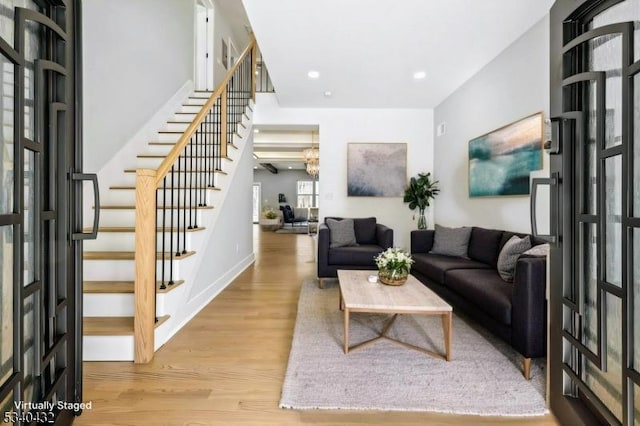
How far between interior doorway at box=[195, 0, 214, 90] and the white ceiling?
2109mm

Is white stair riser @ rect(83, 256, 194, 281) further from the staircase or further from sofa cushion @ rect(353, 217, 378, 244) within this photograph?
sofa cushion @ rect(353, 217, 378, 244)

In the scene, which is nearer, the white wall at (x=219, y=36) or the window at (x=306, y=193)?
the white wall at (x=219, y=36)

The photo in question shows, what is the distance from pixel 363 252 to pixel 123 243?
263cm

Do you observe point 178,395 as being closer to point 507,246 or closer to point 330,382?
point 330,382

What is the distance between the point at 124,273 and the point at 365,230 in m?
3.07

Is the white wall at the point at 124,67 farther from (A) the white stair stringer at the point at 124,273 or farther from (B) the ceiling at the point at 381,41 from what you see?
(B) the ceiling at the point at 381,41

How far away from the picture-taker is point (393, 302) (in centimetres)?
191

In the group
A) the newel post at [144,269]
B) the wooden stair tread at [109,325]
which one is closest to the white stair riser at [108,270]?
the wooden stair tread at [109,325]

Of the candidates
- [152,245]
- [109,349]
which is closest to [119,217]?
[152,245]

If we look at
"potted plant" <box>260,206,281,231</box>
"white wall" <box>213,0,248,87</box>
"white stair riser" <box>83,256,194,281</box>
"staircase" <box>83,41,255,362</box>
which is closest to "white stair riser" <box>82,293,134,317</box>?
"staircase" <box>83,41,255,362</box>

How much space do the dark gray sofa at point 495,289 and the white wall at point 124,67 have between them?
3758mm

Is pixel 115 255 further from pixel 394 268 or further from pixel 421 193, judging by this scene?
pixel 421 193

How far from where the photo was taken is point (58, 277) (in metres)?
1.19

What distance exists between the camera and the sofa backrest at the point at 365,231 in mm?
4270
